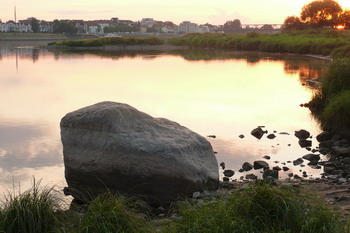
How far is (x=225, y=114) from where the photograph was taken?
20.5 meters

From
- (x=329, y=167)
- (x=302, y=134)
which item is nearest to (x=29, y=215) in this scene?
(x=329, y=167)

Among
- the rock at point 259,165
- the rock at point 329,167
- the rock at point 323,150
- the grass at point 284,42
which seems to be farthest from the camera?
the grass at point 284,42

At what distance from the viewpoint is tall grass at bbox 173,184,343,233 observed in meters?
6.10

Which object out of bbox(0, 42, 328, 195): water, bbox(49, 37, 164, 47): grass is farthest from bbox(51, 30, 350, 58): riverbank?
bbox(0, 42, 328, 195): water

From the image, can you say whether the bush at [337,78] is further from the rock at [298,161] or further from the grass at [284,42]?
the grass at [284,42]

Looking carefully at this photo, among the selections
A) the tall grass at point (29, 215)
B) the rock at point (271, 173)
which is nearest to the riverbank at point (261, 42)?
the rock at point (271, 173)

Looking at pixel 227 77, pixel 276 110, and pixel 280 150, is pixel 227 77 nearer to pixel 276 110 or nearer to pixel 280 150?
pixel 276 110

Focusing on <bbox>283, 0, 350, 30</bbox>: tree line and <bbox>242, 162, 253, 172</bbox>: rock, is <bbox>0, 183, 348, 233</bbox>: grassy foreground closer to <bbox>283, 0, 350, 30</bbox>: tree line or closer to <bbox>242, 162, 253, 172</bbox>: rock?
<bbox>242, 162, 253, 172</bbox>: rock

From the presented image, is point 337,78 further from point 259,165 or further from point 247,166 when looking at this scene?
point 247,166

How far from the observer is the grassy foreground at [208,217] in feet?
20.1

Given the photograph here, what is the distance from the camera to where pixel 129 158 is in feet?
29.6

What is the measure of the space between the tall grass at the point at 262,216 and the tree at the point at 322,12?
93.5m

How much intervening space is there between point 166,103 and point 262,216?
56.6ft

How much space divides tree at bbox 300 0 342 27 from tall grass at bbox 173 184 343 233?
93454 millimetres
